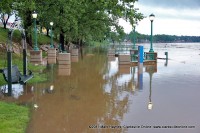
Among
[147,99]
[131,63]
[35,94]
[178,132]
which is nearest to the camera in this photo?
[178,132]

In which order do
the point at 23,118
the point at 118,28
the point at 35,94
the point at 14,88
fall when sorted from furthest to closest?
1. the point at 118,28
2. the point at 14,88
3. the point at 35,94
4. the point at 23,118

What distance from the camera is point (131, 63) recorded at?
2773 cm

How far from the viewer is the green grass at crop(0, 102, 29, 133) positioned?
24.7 ft

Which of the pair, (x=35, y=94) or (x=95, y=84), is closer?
(x=35, y=94)

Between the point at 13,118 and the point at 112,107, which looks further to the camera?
the point at 112,107

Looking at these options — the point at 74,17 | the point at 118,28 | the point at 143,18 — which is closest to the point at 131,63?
the point at 143,18

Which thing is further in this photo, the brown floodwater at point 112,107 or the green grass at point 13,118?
the brown floodwater at point 112,107

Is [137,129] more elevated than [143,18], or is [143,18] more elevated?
[143,18]

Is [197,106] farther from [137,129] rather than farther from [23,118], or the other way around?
[23,118]

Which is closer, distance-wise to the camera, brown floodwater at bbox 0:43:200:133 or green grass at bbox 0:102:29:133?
green grass at bbox 0:102:29:133

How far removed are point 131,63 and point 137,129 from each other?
2003cm

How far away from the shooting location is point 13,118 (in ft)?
27.8

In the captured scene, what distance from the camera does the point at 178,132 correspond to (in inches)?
302

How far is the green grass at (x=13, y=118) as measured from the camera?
24.7 feet
